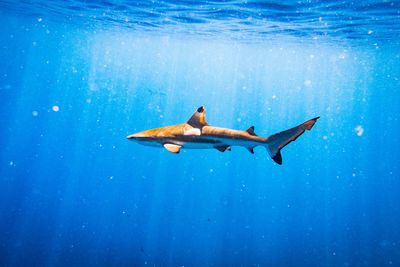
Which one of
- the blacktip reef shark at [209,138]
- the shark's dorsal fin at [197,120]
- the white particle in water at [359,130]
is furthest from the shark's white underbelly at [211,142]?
the white particle in water at [359,130]

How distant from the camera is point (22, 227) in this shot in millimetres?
25234

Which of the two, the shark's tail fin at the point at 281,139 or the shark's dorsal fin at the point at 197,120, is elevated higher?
the shark's dorsal fin at the point at 197,120

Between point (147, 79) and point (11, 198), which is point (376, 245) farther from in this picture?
point (147, 79)

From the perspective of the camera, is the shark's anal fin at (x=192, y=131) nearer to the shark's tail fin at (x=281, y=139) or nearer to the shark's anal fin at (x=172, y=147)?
the shark's anal fin at (x=172, y=147)

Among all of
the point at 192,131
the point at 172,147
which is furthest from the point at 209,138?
the point at 172,147

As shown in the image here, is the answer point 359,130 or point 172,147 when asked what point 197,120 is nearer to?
point 172,147

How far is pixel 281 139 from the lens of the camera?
14.2 ft

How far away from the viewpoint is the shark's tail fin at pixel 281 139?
4.05 metres

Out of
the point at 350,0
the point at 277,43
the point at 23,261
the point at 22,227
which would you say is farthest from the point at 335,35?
the point at 22,227

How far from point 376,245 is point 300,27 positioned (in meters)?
26.5

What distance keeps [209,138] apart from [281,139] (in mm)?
1298

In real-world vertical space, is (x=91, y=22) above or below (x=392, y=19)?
above

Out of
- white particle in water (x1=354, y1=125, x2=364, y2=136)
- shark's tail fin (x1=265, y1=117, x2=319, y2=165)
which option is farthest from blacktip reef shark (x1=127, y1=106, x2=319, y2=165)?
white particle in water (x1=354, y1=125, x2=364, y2=136)

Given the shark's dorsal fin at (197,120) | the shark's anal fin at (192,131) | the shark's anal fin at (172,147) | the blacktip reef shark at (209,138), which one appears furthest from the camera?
the shark's dorsal fin at (197,120)
